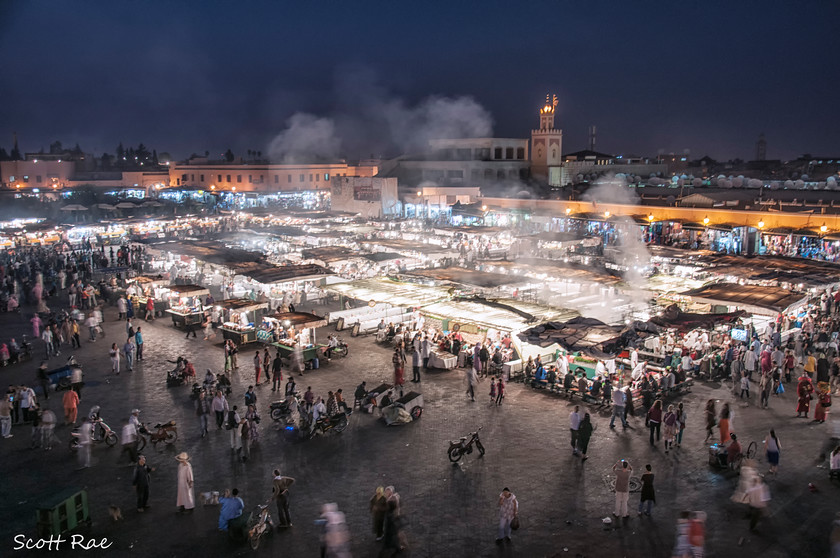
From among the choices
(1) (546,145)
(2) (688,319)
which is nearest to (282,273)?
(2) (688,319)

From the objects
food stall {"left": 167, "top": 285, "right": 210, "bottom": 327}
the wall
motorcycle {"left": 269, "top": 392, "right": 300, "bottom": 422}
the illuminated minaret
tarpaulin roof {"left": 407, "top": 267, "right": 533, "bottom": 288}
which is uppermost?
the illuminated minaret

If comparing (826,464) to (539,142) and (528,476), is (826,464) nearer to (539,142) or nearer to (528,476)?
(528,476)

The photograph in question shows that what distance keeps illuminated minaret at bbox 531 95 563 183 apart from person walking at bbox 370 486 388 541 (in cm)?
5572

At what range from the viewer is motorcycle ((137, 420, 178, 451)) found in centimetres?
1089

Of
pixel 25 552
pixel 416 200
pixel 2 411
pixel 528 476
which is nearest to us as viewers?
pixel 25 552

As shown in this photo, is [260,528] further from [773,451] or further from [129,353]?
[129,353]

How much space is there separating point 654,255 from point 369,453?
17.6 metres

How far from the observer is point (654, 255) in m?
24.5

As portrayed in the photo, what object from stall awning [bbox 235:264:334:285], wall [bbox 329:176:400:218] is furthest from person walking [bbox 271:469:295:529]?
wall [bbox 329:176:400:218]

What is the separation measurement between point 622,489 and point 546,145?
56279 mm

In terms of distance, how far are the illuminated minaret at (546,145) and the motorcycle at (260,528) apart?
184 feet

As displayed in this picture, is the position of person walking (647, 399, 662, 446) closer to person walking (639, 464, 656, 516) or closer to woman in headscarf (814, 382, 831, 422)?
person walking (639, 464, 656, 516)

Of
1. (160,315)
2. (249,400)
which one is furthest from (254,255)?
(249,400)

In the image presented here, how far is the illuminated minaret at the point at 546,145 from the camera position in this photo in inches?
2413
